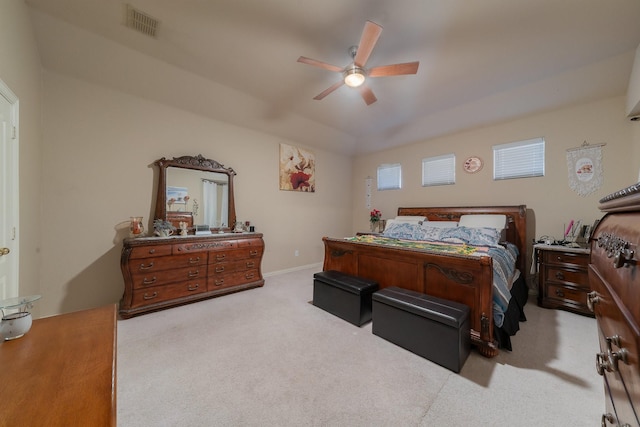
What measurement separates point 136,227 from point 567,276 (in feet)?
17.9

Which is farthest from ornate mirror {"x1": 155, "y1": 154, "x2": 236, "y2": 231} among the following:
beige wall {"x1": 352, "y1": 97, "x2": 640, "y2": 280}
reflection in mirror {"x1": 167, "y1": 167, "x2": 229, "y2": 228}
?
beige wall {"x1": 352, "y1": 97, "x2": 640, "y2": 280}

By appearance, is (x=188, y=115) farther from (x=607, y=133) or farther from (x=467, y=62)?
(x=607, y=133)

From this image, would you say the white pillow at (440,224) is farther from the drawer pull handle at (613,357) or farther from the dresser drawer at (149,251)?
the dresser drawer at (149,251)

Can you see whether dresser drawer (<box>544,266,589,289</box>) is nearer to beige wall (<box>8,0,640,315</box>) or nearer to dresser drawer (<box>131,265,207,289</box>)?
beige wall (<box>8,0,640,315</box>)

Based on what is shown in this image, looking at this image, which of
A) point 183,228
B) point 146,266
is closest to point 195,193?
point 183,228

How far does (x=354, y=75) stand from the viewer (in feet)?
8.16

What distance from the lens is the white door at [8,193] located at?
172cm

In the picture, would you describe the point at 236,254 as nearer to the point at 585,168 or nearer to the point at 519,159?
the point at 519,159

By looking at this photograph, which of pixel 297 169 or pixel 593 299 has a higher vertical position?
pixel 297 169

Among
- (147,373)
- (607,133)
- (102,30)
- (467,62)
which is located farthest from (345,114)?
(147,373)

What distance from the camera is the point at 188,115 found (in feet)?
11.8

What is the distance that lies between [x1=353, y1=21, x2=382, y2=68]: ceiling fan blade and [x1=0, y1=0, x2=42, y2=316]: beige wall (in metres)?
2.71

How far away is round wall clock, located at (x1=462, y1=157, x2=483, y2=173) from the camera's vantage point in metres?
4.14

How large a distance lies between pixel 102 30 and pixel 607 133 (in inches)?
243
